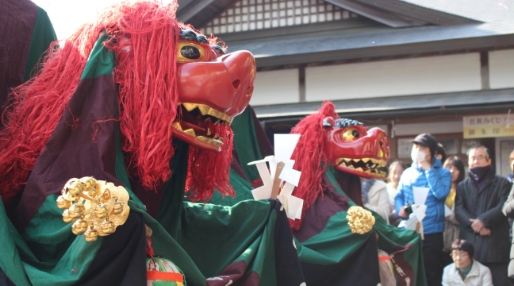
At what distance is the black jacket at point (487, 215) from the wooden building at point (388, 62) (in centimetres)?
153

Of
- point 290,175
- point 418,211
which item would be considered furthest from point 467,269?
point 290,175

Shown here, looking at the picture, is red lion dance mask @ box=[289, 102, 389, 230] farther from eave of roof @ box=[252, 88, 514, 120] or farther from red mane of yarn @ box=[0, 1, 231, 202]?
eave of roof @ box=[252, 88, 514, 120]

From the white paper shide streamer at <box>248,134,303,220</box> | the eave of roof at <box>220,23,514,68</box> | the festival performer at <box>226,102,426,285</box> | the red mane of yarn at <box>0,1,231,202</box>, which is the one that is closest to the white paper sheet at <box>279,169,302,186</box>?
the white paper shide streamer at <box>248,134,303,220</box>

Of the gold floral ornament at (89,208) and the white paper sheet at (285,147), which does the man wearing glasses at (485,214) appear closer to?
the white paper sheet at (285,147)

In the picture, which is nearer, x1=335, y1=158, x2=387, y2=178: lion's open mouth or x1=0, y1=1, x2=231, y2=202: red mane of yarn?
x1=0, y1=1, x2=231, y2=202: red mane of yarn

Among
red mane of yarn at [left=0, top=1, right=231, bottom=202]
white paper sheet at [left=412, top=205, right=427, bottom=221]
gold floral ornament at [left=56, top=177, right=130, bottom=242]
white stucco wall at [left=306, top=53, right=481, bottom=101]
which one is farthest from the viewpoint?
white stucco wall at [left=306, top=53, right=481, bottom=101]

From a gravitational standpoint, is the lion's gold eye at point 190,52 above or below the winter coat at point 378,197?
above

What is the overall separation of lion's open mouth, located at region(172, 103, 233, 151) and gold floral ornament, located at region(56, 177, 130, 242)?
0.42 metres

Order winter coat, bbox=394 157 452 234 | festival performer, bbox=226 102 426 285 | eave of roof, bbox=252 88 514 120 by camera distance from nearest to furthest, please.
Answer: festival performer, bbox=226 102 426 285
winter coat, bbox=394 157 452 234
eave of roof, bbox=252 88 514 120

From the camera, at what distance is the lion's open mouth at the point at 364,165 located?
162 inches

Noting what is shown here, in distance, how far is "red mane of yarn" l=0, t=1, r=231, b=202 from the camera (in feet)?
5.82

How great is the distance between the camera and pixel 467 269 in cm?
553

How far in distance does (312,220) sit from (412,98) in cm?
408

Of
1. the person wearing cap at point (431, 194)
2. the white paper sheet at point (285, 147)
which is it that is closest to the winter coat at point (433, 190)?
the person wearing cap at point (431, 194)
